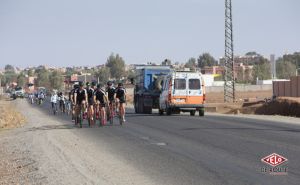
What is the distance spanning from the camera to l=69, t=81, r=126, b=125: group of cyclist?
2673 cm

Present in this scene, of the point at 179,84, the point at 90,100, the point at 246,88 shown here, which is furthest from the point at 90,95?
the point at 246,88

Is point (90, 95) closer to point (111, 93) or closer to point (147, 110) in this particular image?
point (111, 93)

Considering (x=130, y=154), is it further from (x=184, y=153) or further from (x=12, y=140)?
(x=12, y=140)

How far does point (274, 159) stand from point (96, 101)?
13516 millimetres

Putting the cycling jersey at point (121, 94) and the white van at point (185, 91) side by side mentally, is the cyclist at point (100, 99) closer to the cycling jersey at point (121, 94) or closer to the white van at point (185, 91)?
the cycling jersey at point (121, 94)

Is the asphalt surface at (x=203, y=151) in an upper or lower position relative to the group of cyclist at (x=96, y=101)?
lower

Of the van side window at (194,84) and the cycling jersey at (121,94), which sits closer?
the cycling jersey at (121,94)

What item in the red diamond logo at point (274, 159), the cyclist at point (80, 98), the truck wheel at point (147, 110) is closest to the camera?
the red diamond logo at point (274, 159)

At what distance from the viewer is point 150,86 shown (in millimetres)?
40625

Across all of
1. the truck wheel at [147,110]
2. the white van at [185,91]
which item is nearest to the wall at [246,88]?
the truck wheel at [147,110]

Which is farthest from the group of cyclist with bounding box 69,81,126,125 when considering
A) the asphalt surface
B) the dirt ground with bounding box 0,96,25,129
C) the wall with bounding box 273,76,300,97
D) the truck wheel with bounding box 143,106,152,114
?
the wall with bounding box 273,76,300,97

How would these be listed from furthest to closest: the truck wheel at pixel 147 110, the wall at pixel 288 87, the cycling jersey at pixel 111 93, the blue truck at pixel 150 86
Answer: the wall at pixel 288 87
the truck wheel at pixel 147 110
the blue truck at pixel 150 86
the cycling jersey at pixel 111 93

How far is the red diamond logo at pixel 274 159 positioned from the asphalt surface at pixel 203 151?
0.16m

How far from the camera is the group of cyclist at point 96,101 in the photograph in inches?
1053
